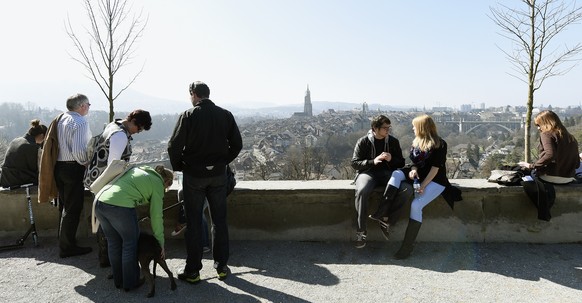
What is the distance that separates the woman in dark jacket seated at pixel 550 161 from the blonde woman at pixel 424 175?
0.81 metres

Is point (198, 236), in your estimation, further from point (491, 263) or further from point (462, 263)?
point (491, 263)

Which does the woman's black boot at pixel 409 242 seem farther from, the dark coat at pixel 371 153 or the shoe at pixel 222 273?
the shoe at pixel 222 273

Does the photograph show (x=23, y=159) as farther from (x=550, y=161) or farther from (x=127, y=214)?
(x=550, y=161)

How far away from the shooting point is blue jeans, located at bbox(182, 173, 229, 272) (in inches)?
132

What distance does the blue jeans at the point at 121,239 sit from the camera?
10.2 feet

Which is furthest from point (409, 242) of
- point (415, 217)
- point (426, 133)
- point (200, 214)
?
point (200, 214)

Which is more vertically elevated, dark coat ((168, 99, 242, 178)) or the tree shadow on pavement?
dark coat ((168, 99, 242, 178))

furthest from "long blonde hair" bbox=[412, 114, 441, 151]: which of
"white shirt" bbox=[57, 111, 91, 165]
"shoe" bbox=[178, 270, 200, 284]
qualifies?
"white shirt" bbox=[57, 111, 91, 165]

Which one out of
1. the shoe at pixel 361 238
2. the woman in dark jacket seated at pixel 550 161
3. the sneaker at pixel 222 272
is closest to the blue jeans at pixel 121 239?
the sneaker at pixel 222 272

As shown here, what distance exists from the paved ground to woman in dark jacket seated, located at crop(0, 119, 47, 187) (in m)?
0.84

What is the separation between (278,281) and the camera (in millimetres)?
3412

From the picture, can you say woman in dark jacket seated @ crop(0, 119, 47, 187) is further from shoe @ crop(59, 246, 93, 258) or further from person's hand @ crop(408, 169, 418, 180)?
person's hand @ crop(408, 169, 418, 180)

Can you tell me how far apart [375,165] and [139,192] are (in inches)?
94.7

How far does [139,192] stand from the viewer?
10.4 feet
